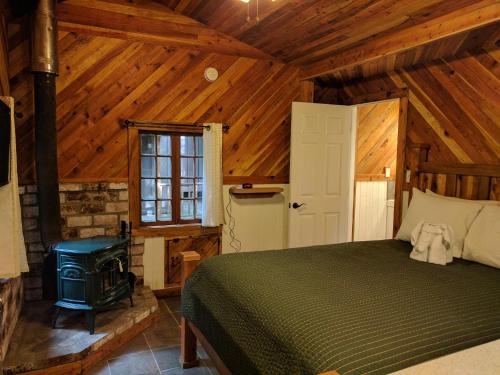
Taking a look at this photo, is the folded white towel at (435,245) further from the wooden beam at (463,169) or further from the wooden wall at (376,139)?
the wooden wall at (376,139)

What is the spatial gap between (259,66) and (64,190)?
2.45 metres

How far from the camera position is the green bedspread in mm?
1457

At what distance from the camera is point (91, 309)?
287 cm

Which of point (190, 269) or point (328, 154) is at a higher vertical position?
point (328, 154)

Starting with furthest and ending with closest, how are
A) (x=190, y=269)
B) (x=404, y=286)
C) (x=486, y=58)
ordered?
(x=486, y=58) → (x=190, y=269) → (x=404, y=286)

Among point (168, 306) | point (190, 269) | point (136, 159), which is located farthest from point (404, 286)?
point (136, 159)

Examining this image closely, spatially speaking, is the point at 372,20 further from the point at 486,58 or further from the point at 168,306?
the point at 168,306

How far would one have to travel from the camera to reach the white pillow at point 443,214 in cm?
270

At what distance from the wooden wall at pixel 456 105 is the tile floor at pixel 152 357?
8.84ft

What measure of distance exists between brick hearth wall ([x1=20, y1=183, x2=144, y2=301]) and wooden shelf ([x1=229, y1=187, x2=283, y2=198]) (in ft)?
3.66

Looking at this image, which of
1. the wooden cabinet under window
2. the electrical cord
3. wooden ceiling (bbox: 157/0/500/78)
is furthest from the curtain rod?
the wooden cabinet under window

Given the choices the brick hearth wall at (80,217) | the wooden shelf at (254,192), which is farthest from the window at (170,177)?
the wooden shelf at (254,192)

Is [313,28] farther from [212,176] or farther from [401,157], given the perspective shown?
[212,176]

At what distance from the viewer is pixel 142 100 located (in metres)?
3.82
